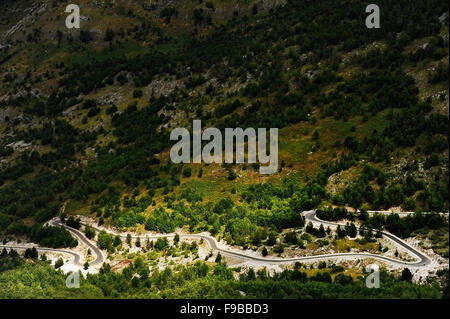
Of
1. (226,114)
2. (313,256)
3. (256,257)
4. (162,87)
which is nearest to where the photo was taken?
(313,256)

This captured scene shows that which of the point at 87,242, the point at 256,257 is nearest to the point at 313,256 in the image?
the point at 256,257

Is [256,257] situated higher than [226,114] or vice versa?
[226,114]

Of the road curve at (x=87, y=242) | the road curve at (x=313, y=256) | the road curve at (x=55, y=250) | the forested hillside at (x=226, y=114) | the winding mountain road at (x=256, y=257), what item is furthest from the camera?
the road curve at (x=55, y=250)

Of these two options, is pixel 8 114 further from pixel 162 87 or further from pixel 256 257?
pixel 256 257

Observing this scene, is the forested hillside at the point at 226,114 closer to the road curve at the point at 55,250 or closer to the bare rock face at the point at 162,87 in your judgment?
the bare rock face at the point at 162,87

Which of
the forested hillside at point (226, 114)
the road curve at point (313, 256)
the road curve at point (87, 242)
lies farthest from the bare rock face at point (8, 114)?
the road curve at point (313, 256)

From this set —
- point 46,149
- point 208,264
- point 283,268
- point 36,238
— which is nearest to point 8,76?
point 46,149

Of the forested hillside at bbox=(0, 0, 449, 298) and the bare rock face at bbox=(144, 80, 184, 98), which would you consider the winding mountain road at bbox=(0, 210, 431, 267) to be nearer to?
the forested hillside at bbox=(0, 0, 449, 298)

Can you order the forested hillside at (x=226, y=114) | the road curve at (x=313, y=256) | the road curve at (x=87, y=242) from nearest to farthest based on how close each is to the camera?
the road curve at (x=313, y=256) → the forested hillside at (x=226, y=114) → the road curve at (x=87, y=242)

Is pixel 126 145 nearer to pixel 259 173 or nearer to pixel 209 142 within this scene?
pixel 209 142
